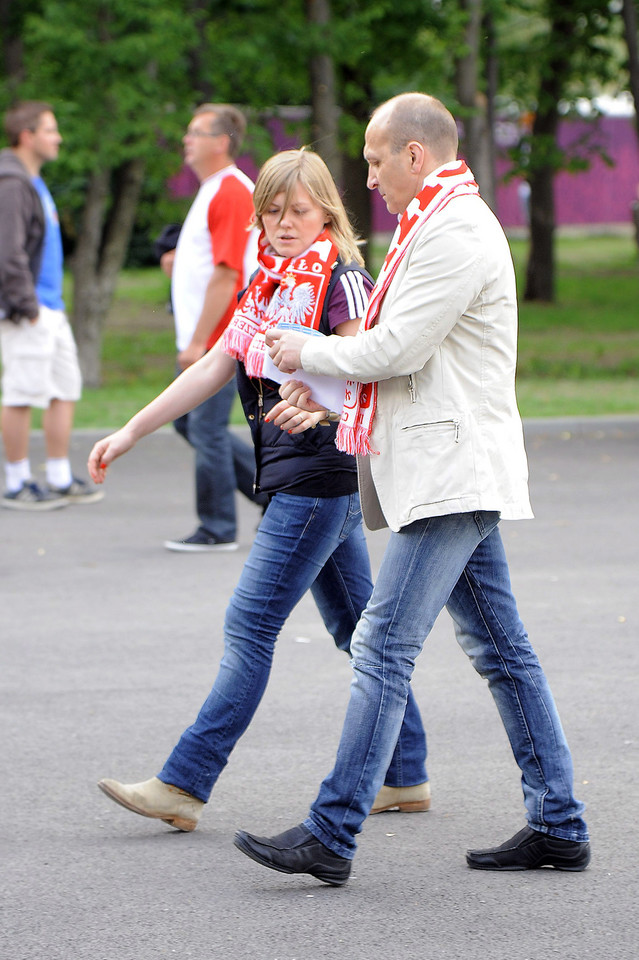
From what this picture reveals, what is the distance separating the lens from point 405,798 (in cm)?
417

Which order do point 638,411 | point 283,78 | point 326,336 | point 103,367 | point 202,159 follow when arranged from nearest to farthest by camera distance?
point 326,336
point 202,159
point 638,411
point 103,367
point 283,78

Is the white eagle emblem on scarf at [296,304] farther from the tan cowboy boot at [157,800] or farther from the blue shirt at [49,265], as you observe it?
the blue shirt at [49,265]

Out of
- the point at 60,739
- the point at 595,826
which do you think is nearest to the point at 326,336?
the point at 595,826

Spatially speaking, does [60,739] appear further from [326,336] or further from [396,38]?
[396,38]

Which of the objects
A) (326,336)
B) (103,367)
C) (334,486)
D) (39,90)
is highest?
(39,90)

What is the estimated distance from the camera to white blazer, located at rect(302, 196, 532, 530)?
3.34 metres

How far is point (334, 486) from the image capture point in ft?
12.9

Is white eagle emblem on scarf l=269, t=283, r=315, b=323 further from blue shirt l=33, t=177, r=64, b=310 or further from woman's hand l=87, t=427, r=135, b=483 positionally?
blue shirt l=33, t=177, r=64, b=310

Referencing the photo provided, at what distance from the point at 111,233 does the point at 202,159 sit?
29.6 feet

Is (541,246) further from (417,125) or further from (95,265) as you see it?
(417,125)

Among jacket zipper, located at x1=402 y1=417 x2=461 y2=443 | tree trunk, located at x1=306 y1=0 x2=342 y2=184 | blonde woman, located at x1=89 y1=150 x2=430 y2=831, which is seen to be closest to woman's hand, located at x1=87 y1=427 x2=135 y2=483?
blonde woman, located at x1=89 y1=150 x2=430 y2=831

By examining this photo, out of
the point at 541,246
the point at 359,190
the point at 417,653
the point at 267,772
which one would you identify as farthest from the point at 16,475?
the point at 541,246

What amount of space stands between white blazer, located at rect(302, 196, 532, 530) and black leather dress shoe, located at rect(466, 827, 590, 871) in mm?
840

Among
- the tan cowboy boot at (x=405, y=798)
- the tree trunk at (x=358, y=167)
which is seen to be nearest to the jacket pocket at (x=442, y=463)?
the tan cowboy boot at (x=405, y=798)
